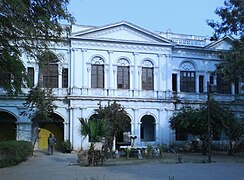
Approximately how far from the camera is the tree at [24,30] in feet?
40.1

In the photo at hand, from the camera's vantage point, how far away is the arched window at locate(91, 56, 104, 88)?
118 feet

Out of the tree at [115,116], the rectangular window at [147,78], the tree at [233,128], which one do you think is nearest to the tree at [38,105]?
the tree at [115,116]

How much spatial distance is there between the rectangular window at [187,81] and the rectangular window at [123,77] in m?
5.83

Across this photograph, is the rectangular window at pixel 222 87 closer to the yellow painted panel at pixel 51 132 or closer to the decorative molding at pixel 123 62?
the decorative molding at pixel 123 62

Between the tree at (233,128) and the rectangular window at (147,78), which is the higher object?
the rectangular window at (147,78)

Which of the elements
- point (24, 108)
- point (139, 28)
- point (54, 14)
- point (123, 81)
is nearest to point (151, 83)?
point (123, 81)

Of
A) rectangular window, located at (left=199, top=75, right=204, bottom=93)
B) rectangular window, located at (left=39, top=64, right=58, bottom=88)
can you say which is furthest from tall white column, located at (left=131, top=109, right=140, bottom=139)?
rectangular window, located at (left=199, top=75, right=204, bottom=93)

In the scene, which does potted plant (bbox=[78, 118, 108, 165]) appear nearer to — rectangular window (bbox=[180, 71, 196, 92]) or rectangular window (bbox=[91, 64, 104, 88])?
rectangular window (bbox=[91, 64, 104, 88])

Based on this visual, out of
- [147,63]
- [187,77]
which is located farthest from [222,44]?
[147,63]

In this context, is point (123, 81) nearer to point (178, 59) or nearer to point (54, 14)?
point (178, 59)

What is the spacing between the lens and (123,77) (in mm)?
36781

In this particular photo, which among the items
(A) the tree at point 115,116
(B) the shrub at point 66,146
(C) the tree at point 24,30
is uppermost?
(C) the tree at point 24,30

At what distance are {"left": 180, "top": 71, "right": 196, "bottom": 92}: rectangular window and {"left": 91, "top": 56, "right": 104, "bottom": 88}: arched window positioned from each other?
326 inches

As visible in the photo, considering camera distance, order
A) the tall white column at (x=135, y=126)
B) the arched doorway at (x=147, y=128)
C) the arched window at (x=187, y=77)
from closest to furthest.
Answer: the tall white column at (x=135, y=126) → the arched doorway at (x=147, y=128) → the arched window at (x=187, y=77)
